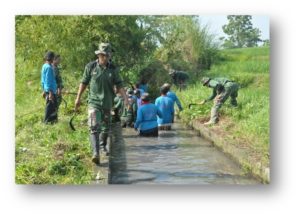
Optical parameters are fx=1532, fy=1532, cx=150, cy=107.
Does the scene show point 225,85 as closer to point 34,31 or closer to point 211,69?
point 211,69

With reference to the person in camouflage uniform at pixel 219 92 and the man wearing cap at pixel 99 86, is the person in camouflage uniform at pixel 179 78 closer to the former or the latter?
the person in camouflage uniform at pixel 219 92

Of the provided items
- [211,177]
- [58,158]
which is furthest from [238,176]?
[58,158]

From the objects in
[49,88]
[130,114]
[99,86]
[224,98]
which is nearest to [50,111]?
[49,88]

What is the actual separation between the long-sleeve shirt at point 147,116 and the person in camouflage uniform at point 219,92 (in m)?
0.61

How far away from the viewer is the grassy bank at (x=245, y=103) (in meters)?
14.8

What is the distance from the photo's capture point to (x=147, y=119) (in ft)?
52.0

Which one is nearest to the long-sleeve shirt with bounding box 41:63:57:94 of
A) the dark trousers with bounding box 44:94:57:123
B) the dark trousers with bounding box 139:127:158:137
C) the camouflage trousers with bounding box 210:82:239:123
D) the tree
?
the dark trousers with bounding box 44:94:57:123

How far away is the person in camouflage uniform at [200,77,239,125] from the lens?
49.8 feet

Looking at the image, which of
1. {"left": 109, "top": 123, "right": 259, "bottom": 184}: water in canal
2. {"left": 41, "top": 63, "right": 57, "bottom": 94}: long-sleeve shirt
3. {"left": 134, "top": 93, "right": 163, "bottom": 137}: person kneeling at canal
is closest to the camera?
{"left": 109, "top": 123, "right": 259, "bottom": 184}: water in canal

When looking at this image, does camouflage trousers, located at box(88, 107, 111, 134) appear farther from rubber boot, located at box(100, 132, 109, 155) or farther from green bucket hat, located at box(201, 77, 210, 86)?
green bucket hat, located at box(201, 77, 210, 86)

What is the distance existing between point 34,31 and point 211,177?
225 cm

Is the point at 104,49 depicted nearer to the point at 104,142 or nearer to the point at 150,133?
the point at 104,142

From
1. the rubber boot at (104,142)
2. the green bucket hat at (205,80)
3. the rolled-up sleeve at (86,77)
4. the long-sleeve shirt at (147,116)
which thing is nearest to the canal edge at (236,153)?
the long-sleeve shirt at (147,116)

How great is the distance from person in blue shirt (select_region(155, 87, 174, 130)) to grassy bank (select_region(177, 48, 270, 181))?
135mm
